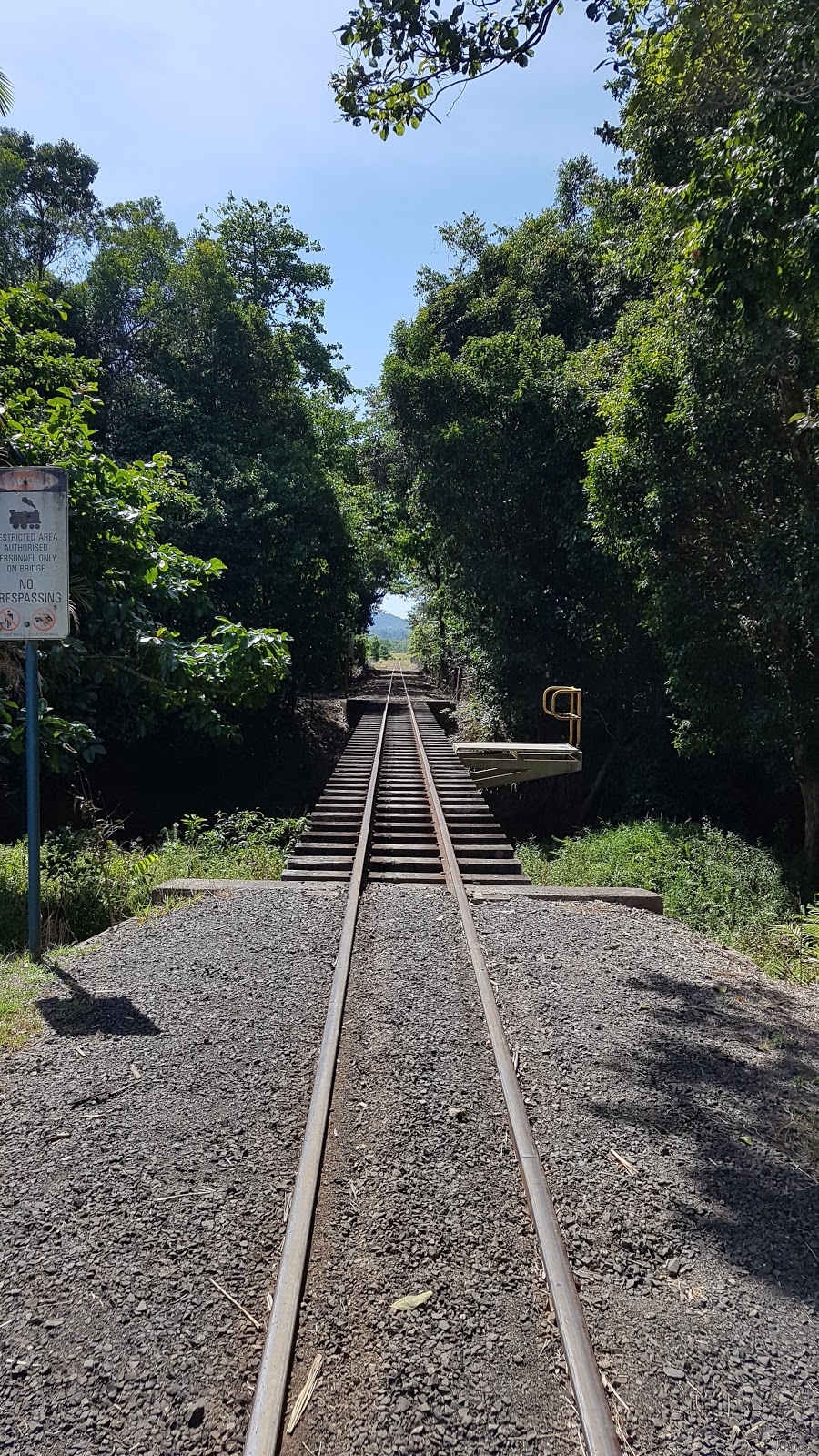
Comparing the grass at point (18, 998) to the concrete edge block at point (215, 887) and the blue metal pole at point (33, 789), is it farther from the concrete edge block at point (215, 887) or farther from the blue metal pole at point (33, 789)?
the concrete edge block at point (215, 887)

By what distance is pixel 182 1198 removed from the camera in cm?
269

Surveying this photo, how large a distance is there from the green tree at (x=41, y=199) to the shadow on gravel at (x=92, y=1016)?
79.7ft

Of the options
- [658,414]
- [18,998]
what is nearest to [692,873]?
[658,414]

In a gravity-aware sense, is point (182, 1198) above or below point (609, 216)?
below

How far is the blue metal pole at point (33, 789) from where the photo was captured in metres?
4.93

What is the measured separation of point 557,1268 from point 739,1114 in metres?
1.34

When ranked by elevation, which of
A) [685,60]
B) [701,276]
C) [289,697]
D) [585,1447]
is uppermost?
[685,60]

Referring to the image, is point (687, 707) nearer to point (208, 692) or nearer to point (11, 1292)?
point (208, 692)

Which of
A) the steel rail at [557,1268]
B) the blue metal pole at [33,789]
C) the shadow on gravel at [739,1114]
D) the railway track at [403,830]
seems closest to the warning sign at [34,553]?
the blue metal pole at [33,789]

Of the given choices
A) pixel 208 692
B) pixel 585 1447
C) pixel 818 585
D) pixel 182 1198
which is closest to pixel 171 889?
pixel 208 692

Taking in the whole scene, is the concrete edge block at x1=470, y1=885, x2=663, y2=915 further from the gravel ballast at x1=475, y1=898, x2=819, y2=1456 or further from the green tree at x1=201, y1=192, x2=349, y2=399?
the green tree at x1=201, y1=192, x2=349, y2=399

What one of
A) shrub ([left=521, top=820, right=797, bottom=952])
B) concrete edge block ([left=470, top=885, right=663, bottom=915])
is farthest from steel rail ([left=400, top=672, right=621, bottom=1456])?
shrub ([left=521, top=820, right=797, bottom=952])

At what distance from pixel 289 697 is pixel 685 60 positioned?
750 inches

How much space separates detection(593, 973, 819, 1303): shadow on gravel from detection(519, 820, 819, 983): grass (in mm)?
1892
